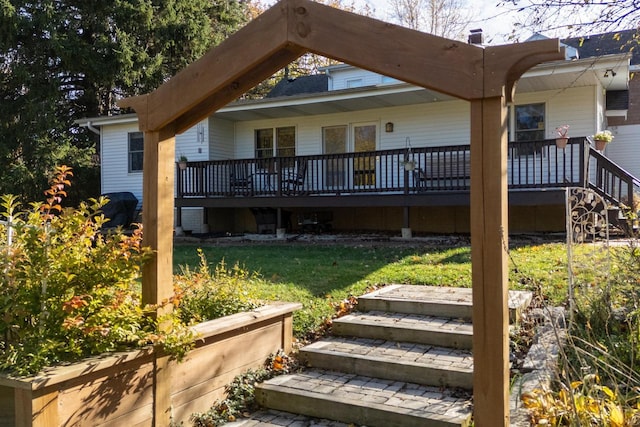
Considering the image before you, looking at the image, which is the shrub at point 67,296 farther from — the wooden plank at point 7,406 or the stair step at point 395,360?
the stair step at point 395,360

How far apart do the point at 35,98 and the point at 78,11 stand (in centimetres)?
393

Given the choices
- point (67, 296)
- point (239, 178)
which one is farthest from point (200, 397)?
point (239, 178)

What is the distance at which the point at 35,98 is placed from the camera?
20219 millimetres

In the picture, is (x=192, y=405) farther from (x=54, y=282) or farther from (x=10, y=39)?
(x=10, y=39)

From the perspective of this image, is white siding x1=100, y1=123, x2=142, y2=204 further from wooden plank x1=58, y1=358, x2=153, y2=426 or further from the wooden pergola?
the wooden pergola

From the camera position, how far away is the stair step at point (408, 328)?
4.52 metres

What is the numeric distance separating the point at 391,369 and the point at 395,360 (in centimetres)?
9

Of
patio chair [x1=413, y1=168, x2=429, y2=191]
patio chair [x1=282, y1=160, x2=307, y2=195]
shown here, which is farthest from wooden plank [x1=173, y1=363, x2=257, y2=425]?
patio chair [x1=282, y1=160, x2=307, y2=195]

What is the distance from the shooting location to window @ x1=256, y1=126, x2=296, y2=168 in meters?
15.7

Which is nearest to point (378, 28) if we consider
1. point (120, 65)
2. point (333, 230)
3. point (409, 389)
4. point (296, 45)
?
point (296, 45)

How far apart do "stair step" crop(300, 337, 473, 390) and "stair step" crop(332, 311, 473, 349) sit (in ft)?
0.22

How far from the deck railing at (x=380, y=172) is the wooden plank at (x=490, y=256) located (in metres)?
7.79

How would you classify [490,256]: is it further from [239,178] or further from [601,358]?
[239,178]

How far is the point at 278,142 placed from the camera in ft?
52.0
